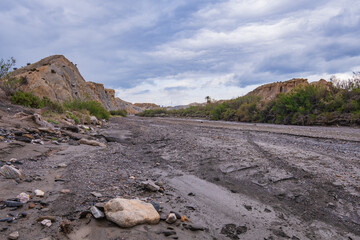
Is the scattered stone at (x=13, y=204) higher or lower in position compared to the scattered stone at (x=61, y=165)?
lower

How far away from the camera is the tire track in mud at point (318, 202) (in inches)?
104

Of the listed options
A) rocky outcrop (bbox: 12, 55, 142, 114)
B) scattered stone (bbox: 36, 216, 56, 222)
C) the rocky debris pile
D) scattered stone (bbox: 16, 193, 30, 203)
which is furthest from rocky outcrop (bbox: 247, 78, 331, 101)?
scattered stone (bbox: 36, 216, 56, 222)

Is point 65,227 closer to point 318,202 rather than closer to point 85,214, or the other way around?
point 85,214

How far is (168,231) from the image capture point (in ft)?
7.01

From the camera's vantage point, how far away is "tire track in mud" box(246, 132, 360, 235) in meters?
2.64

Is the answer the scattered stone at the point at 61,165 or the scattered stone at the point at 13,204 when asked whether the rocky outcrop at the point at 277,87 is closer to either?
the scattered stone at the point at 61,165

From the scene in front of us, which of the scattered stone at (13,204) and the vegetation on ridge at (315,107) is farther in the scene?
the vegetation on ridge at (315,107)

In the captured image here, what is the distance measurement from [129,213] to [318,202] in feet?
8.59

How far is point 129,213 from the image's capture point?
2148 mm

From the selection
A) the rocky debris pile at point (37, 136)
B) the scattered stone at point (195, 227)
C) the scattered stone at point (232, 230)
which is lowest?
the scattered stone at point (232, 230)

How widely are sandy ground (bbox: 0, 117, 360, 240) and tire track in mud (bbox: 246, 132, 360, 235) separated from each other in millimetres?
12

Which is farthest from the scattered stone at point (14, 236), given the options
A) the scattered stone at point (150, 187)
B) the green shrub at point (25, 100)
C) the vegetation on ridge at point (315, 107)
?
the vegetation on ridge at point (315, 107)

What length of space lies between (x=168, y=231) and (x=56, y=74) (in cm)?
3045

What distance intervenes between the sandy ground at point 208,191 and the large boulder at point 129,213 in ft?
0.22
